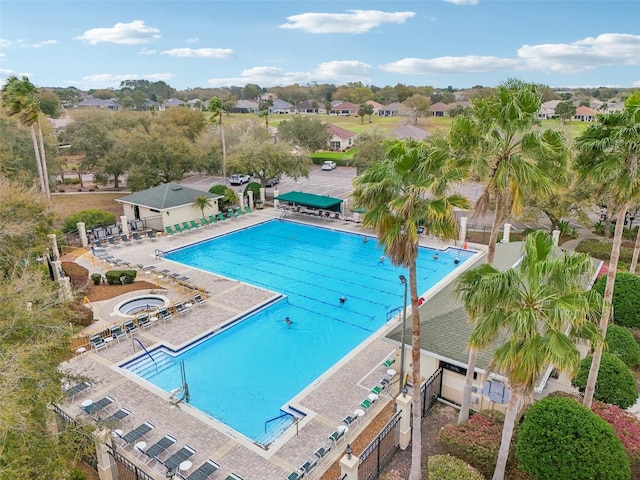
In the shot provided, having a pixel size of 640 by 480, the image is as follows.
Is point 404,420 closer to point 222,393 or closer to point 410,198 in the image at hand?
point 410,198

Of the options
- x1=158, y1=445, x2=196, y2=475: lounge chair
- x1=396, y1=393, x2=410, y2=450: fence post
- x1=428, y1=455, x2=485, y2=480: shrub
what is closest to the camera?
x1=428, y1=455, x2=485, y2=480: shrub

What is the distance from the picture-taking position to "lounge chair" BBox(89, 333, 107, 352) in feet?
60.1

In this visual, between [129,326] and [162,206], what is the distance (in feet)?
52.8

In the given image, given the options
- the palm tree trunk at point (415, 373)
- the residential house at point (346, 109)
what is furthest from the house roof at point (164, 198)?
the residential house at point (346, 109)

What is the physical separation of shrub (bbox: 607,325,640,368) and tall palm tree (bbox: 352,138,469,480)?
33.2 feet

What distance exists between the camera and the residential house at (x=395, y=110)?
358 ft

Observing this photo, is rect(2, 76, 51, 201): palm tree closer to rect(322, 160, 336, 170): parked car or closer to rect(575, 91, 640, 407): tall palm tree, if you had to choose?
rect(575, 91, 640, 407): tall palm tree

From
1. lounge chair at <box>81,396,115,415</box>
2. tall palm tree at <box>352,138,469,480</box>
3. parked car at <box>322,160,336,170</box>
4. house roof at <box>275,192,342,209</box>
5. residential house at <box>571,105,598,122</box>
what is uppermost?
residential house at <box>571,105,598,122</box>

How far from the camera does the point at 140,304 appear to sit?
22875mm

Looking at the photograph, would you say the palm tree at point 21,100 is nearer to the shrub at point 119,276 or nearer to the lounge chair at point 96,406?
the shrub at point 119,276

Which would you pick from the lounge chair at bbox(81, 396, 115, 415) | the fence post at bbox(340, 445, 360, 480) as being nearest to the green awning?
the lounge chair at bbox(81, 396, 115, 415)

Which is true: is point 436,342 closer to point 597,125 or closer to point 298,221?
point 597,125

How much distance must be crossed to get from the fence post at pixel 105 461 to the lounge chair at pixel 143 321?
8.63 m

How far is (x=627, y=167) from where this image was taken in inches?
433
